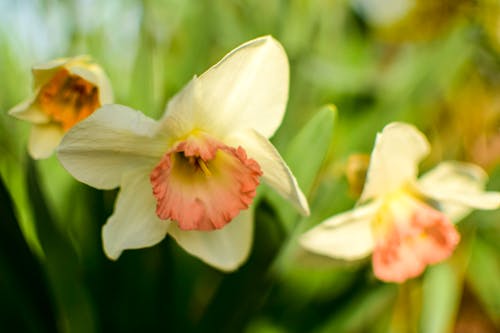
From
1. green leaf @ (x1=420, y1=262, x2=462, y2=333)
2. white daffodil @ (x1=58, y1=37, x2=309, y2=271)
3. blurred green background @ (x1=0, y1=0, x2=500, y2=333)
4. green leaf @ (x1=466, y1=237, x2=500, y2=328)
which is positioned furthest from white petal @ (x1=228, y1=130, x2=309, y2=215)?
green leaf @ (x1=466, y1=237, x2=500, y2=328)

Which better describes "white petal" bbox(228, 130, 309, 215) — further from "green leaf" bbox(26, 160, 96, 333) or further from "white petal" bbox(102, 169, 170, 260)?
"green leaf" bbox(26, 160, 96, 333)

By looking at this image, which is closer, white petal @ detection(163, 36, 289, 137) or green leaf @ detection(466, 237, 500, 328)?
white petal @ detection(163, 36, 289, 137)

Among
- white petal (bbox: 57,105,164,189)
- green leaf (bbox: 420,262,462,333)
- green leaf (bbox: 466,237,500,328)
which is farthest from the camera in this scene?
green leaf (bbox: 466,237,500,328)

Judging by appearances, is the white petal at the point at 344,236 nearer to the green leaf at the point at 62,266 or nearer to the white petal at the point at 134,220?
the white petal at the point at 134,220

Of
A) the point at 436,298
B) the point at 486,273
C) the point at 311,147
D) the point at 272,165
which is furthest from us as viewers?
the point at 486,273

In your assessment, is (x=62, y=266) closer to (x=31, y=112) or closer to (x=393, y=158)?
(x=31, y=112)

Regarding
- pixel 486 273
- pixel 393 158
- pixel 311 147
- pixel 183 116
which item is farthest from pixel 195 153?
pixel 486 273

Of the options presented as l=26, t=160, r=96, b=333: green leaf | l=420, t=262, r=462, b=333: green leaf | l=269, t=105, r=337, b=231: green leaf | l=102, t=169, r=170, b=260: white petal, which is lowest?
l=420, t=262, r=462, b=333: green leaf
